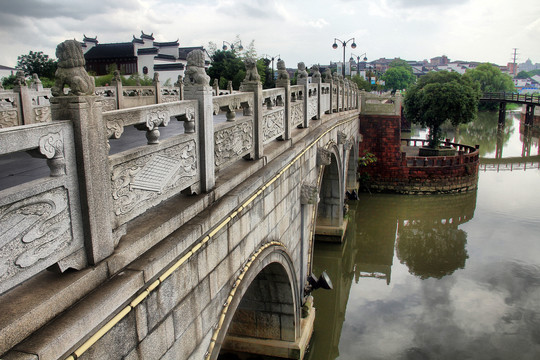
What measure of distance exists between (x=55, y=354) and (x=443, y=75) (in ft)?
99.6

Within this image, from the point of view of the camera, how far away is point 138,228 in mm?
3668

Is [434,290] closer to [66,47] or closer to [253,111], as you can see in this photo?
[253,111]

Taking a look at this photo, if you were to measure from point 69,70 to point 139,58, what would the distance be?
39.0m

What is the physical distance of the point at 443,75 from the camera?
29.4 metres

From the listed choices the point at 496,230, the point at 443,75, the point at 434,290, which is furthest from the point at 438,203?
the point at 443,75

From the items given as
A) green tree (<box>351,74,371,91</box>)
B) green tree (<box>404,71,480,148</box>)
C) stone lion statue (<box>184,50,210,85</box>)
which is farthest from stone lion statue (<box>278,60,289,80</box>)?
green tree (<box>351,74,371,91</box>)

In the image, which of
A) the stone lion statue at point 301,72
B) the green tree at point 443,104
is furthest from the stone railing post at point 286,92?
the green tree at point 443,104

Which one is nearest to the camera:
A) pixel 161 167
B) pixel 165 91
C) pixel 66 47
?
pixel 66 47

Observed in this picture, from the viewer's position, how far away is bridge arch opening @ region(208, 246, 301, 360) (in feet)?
28.1

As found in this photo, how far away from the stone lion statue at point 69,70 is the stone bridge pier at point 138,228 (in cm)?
9

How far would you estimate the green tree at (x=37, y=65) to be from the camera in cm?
3181

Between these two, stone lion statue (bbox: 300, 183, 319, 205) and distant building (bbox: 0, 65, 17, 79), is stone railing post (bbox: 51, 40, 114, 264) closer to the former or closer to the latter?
stone lion statue (bbox: 300, 183, 319, 205)

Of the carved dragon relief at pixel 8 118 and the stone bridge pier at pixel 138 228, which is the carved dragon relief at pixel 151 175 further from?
the carved dragon relief at pixel 8 118

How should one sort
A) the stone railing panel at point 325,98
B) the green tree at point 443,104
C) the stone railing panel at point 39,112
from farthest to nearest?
1. the green tree at point 443,104
2. the stone railing panel at point 325,98
3. the stone railing panel at point 39,112
